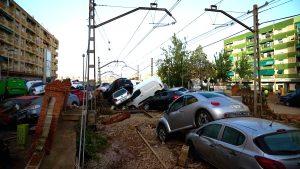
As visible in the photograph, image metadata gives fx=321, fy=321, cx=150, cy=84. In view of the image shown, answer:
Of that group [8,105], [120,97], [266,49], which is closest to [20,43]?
[120,97]

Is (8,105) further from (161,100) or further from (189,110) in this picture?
(161,100)

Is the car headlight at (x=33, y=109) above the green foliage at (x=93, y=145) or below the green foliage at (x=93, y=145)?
above

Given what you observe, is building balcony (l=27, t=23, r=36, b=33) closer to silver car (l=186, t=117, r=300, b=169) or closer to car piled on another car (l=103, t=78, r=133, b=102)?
car piled on another car (l=103, t=78, r=133, b=102)

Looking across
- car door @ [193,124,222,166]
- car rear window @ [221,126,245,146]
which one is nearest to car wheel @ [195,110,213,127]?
car door @ [193,124,222,166]

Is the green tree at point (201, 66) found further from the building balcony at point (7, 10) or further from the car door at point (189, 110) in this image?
the car door at point (189, 110)

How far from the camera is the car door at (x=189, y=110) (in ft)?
35.4

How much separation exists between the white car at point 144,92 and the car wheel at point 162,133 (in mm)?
12755

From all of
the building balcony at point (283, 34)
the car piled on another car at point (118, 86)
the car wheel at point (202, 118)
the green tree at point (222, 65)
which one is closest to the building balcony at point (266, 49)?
the building balcony at point (283, 34)

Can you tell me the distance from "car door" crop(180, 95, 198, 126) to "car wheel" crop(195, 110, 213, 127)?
0.19 meters

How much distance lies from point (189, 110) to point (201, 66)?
50.2 meters

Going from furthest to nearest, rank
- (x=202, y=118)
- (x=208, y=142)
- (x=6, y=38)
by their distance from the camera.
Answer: (x=6, y=38) < (x=202, y=118) < (x=208, y=142)

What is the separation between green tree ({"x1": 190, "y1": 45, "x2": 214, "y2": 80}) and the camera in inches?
2336

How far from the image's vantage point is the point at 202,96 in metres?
11.0

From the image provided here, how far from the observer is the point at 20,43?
64.6m
